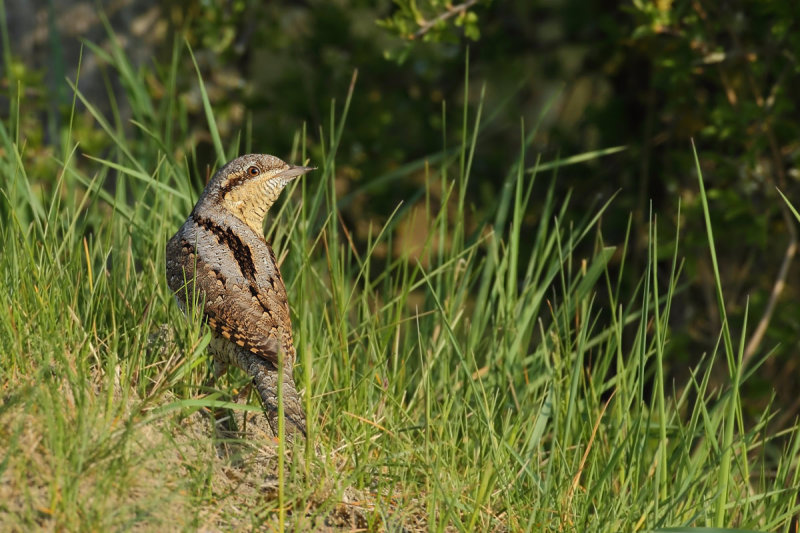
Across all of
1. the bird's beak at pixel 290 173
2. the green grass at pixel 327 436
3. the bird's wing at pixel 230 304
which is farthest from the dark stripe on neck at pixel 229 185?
the bird's wing at pixel 230 304

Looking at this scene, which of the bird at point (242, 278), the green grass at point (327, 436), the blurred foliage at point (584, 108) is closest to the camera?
the green grass at point (327, 436)

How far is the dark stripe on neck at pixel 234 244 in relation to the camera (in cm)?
337

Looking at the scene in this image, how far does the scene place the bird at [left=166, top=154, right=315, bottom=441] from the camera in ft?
10.2

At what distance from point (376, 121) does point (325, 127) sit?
380 mm

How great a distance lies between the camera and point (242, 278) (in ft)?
10.9

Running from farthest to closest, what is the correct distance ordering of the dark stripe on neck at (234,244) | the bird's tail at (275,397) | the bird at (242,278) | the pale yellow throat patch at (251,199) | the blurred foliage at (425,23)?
1. the blurred foliage at (425,23)
2. the pale yellow throat patch at (251,199)
3. the dark stripe on neck at (234,244)
4. the bird at (242,278)
5. the bird's tail at (275,397)

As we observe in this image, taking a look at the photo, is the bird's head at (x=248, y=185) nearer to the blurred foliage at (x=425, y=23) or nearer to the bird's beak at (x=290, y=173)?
the bird's beak at (x=290, y=173)

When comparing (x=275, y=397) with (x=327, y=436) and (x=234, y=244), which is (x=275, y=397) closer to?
(x=327, y=436)

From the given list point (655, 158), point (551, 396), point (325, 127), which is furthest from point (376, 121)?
point (551, 396)

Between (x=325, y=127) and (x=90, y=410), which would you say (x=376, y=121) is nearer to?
(x=325, y=127)

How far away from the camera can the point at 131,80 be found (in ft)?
14.8

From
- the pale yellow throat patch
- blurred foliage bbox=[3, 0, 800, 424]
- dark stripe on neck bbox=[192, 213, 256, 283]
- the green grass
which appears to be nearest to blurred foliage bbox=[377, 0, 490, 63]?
blurred foliage bbox=[3, 0, 800, 424]

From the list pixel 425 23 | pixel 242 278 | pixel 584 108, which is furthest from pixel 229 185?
pixel 584 108

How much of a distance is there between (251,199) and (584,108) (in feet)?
10.5
